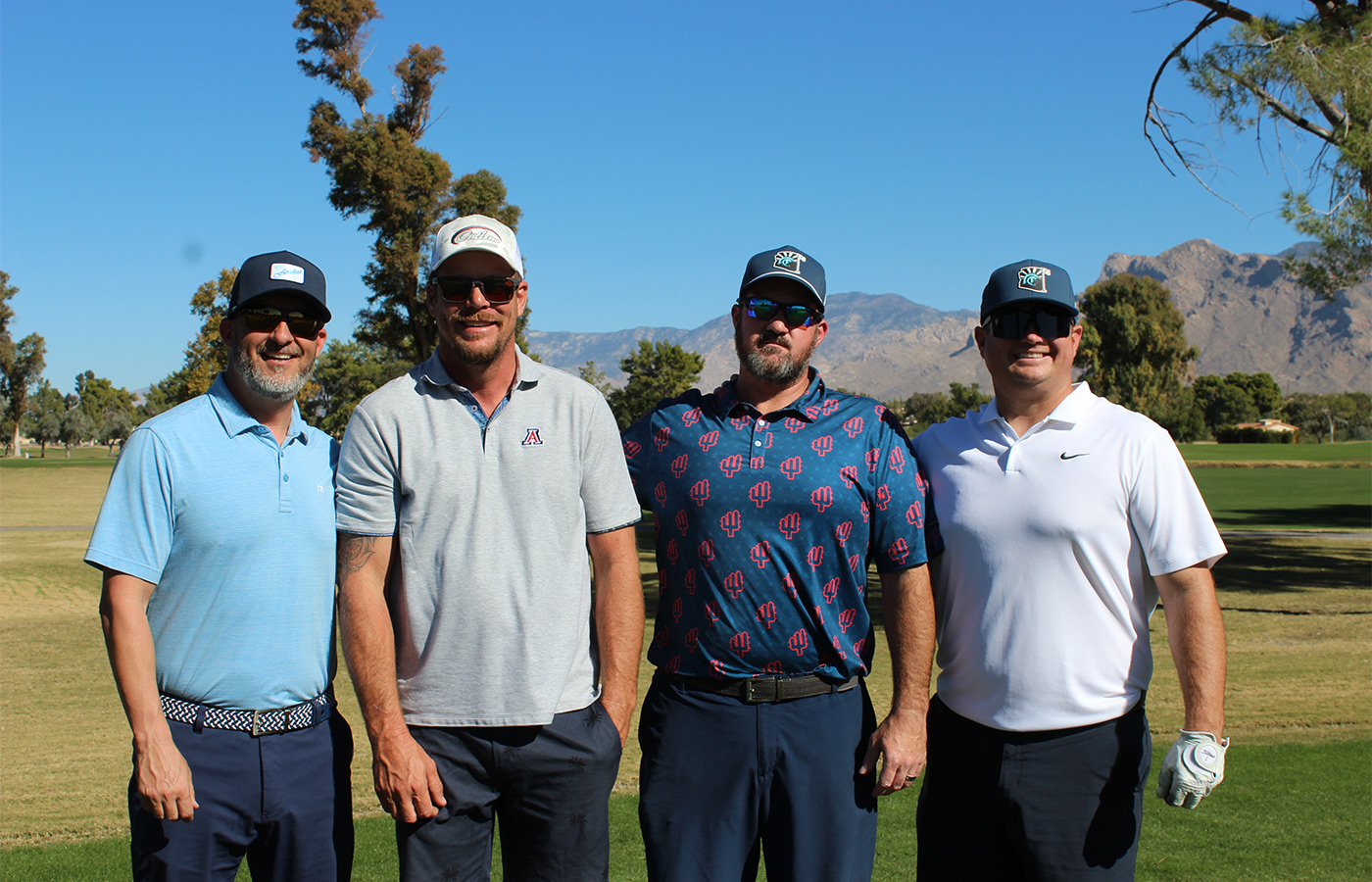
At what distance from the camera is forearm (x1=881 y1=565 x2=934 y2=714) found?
10.9ft

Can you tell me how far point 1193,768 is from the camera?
124 inches

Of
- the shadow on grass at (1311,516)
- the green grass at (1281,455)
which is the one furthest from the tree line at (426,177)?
the green grass at (1281,455)

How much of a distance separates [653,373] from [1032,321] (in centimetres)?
6540

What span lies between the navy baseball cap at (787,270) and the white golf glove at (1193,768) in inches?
71.6

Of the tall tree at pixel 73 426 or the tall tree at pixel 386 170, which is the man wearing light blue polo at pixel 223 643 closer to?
the tall tree at pixel 386 170

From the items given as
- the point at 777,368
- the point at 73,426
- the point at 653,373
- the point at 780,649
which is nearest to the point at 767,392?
the point at 777,368

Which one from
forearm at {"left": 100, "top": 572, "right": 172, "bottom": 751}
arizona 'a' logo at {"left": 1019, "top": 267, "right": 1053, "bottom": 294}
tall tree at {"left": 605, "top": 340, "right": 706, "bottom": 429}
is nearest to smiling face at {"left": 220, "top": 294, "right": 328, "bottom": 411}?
forearm at {"left": 100, "top": 572, "right": 172, "bottom": 751}

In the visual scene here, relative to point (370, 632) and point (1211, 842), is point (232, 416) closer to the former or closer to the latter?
point (370, 632)

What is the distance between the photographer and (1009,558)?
3.28 meters

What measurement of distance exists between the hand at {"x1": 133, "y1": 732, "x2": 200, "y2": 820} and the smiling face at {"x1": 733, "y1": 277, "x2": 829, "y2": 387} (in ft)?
6.82

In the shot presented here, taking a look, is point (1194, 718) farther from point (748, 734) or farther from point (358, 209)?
point (358, 209)

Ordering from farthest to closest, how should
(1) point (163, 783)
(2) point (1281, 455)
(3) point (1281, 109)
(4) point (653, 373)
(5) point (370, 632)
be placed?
(2) point (1281, 455) < (4) point (653, 373) < (3) point (1281, 109) < (5) point (370, 632) < (1) point (163, 783)

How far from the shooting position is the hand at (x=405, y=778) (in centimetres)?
296

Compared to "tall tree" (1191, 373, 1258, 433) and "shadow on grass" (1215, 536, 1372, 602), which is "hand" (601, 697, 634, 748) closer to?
"shadow on grass" (1215, 536, 1372, 602)
